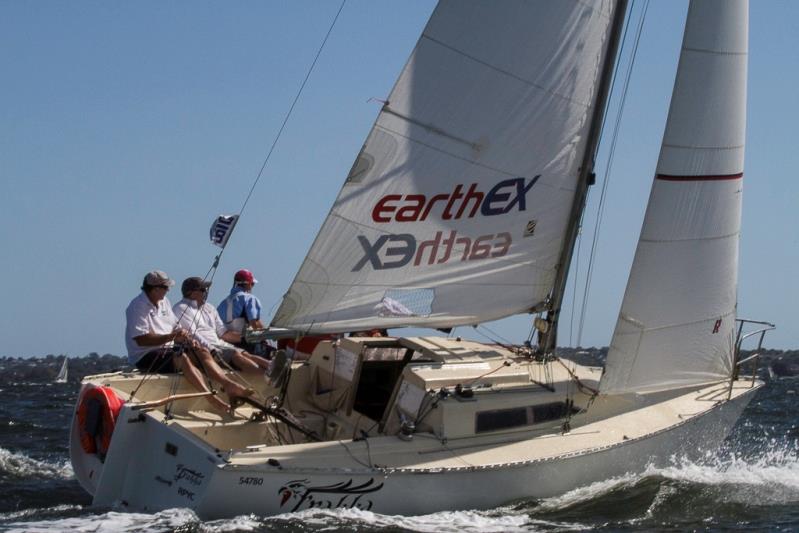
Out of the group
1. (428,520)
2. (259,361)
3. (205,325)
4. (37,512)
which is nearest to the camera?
(428,520)

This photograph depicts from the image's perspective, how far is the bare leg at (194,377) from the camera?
952 cm

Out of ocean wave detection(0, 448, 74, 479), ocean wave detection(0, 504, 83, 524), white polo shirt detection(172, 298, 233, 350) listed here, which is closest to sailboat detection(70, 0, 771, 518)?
ocean wave detection(0, 504, 83, 524)

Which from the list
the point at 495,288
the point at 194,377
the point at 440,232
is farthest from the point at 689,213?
the point at 194,377

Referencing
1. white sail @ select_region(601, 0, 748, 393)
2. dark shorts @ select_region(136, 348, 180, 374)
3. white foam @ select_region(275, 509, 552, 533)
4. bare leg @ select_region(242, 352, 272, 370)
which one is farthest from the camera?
bare leg @ select_region(242, 352, 272, 370)

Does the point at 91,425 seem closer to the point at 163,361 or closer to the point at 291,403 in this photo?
the point at 163,361

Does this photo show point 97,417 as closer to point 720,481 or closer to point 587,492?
point 587,492

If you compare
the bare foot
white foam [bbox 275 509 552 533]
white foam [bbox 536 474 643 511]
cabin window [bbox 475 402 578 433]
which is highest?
cabin window [bbox 475 402 578 433]

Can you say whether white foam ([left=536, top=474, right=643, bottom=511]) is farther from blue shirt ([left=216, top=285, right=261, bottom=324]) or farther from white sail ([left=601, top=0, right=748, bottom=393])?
blue shirt ([left=216, top=285, right=261, bottom=324])

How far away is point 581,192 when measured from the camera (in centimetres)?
1048

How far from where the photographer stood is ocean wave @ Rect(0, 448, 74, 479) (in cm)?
1080

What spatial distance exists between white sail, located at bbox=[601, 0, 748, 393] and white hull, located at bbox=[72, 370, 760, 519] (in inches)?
35.3

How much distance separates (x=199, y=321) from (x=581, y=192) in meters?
3.79

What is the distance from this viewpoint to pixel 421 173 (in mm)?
9703

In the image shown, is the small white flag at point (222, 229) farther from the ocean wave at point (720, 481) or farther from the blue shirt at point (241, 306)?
the ocean wave at point (720, 481)
